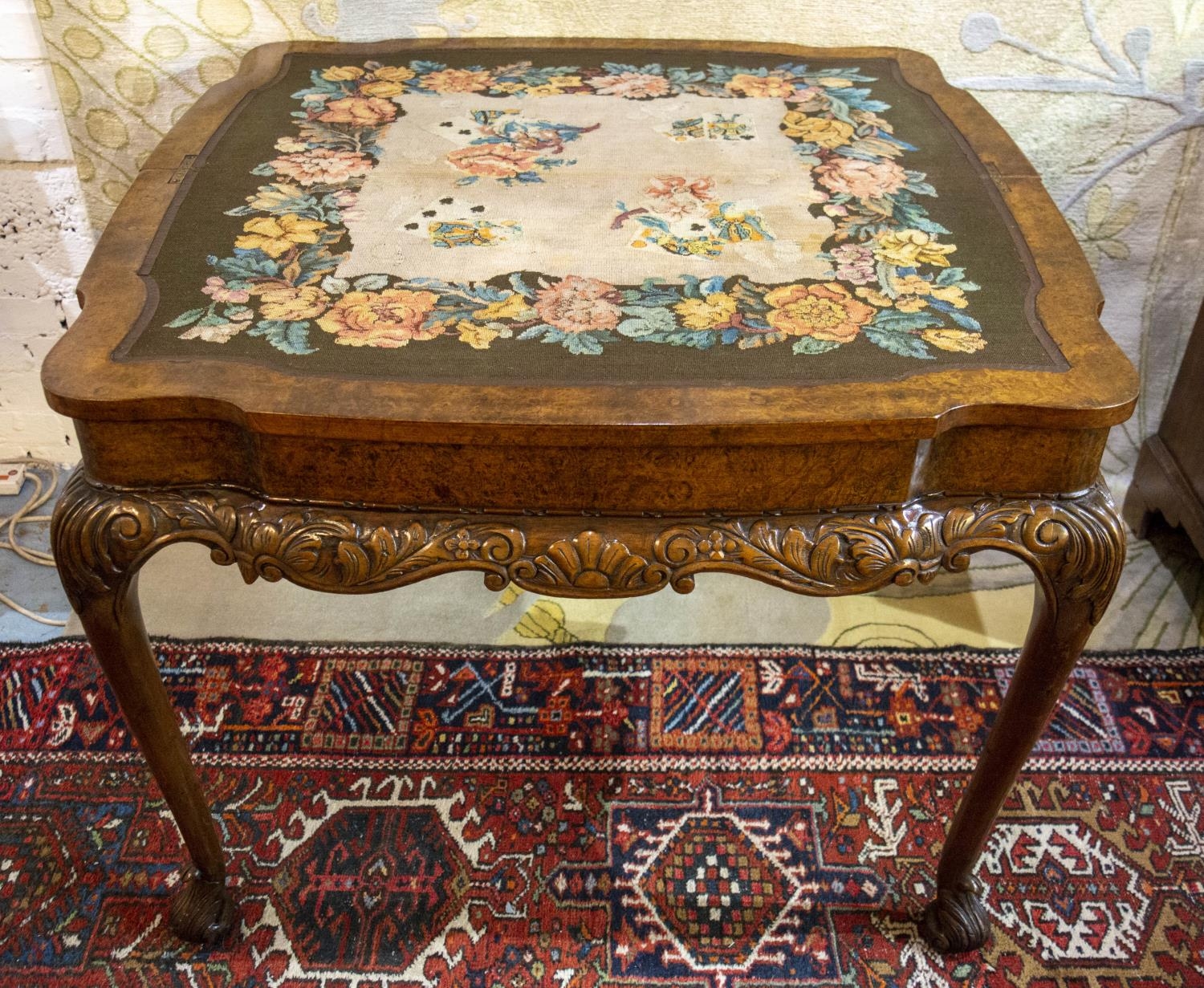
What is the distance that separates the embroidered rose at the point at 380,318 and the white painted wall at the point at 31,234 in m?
0.88

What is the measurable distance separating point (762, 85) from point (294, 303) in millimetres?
696

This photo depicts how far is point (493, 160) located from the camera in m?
1.17

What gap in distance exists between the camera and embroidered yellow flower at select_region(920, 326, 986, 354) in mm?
881

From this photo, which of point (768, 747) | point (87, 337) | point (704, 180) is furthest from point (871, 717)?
point (87, 337)

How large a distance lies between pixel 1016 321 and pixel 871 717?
2.23ft

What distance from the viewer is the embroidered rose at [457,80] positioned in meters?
1.33

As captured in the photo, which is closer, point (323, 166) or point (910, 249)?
point (910, 249)

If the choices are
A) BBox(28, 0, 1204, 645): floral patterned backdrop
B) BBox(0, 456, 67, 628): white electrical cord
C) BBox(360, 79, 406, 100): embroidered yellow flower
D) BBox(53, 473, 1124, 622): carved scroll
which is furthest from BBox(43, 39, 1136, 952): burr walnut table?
BBox(0, 456, 67, 628): white electrical cord

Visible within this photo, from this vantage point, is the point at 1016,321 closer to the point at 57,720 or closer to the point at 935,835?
the point at 935,835

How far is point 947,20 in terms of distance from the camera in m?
1.50

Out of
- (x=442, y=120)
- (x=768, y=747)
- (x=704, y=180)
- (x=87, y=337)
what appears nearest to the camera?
(x=87, y=337)

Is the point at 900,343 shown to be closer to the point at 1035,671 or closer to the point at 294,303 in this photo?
the point at 1035,671

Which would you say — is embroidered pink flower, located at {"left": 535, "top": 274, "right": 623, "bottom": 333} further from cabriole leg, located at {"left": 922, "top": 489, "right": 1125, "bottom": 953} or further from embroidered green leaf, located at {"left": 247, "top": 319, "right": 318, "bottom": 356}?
cabriole leg, located at {"left": 922, "top": 489, "right": 1125, "bottom": 953}

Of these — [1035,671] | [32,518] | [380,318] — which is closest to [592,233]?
[380,318]
